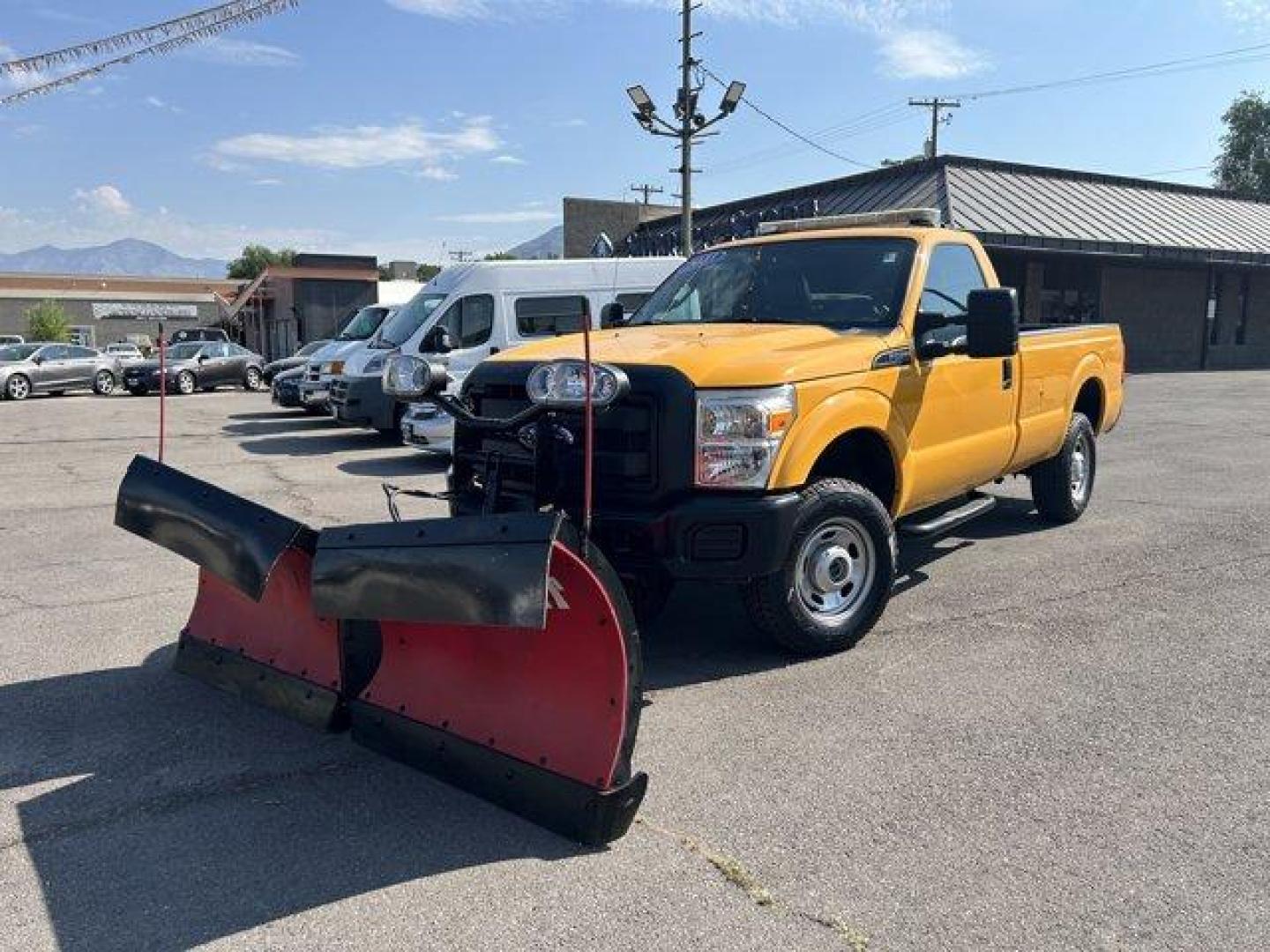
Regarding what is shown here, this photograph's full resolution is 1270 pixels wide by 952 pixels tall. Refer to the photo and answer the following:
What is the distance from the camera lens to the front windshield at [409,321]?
1424 centimetres

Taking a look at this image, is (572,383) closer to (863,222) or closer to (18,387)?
(863,222)

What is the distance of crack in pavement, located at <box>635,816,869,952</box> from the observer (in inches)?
112

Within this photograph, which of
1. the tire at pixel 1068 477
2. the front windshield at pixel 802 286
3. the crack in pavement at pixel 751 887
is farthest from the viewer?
the tire at pixel 1068 477

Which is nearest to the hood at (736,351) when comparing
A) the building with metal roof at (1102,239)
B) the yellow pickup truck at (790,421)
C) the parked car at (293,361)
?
the yellow pickup truck at (790,421)

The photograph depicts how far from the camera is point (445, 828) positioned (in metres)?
3.47

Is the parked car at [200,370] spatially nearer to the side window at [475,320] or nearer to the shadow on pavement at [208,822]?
the side window at [475,320]

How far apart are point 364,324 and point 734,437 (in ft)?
53.6

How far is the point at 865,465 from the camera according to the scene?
5.62 m

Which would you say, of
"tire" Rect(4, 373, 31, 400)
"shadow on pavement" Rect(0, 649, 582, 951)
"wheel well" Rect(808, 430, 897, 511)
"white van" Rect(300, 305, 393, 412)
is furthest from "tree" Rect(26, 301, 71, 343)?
"wheel well" Rect(808, 430, 897, 511)

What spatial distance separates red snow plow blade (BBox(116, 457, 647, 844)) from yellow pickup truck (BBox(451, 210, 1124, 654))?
0.89 m

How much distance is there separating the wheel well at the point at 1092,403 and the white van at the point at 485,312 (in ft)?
20.4

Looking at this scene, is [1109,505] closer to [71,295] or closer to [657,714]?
[657,714]

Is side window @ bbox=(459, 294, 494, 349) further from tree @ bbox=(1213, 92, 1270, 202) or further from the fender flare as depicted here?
tree @ bbox=(1213, 92, 1270, 202)

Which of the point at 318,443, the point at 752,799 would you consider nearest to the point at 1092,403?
the point at 752,799
